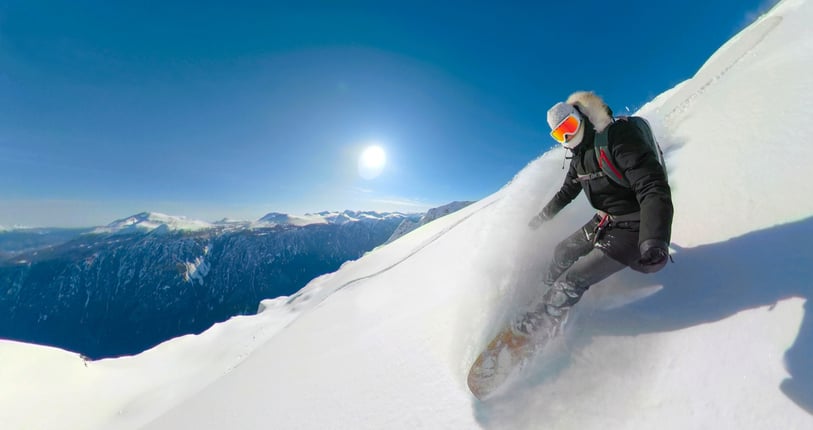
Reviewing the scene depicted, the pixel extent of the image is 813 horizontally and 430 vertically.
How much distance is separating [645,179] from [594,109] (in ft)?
3.27

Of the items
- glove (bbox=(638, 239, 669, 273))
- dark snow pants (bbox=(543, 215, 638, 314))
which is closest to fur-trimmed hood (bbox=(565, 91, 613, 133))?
dark snow pants (bbox=(543, 215, 638, 314))

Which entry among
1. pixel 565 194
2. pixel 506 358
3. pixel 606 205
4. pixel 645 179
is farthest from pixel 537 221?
pixel 506 358

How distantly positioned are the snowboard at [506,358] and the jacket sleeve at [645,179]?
1.56m

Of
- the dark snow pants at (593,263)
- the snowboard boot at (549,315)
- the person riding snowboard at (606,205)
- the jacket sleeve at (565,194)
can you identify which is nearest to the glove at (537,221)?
the jacket sleeve at (565,194)

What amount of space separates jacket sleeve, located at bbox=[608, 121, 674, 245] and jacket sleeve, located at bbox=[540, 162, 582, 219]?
103cm

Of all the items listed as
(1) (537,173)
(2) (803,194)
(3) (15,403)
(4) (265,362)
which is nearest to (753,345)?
(2) (803,194)

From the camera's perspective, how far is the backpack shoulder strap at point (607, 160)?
324cm

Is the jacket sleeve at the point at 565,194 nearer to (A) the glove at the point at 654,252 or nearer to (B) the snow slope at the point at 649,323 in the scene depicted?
Result: (B) the snow slope at the point at 649,323

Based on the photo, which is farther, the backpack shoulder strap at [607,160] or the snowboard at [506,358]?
the snowboard at [506,358]

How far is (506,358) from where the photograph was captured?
3641 mm

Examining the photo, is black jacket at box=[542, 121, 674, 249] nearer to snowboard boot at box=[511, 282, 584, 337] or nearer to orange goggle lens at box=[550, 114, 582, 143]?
orange goggle lens at box=[550, 114, 582, 143]

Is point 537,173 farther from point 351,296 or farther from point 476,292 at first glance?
point 351,296

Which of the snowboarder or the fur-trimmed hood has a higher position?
the fur-trimmed hood

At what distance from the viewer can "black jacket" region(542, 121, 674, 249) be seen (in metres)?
2.77
